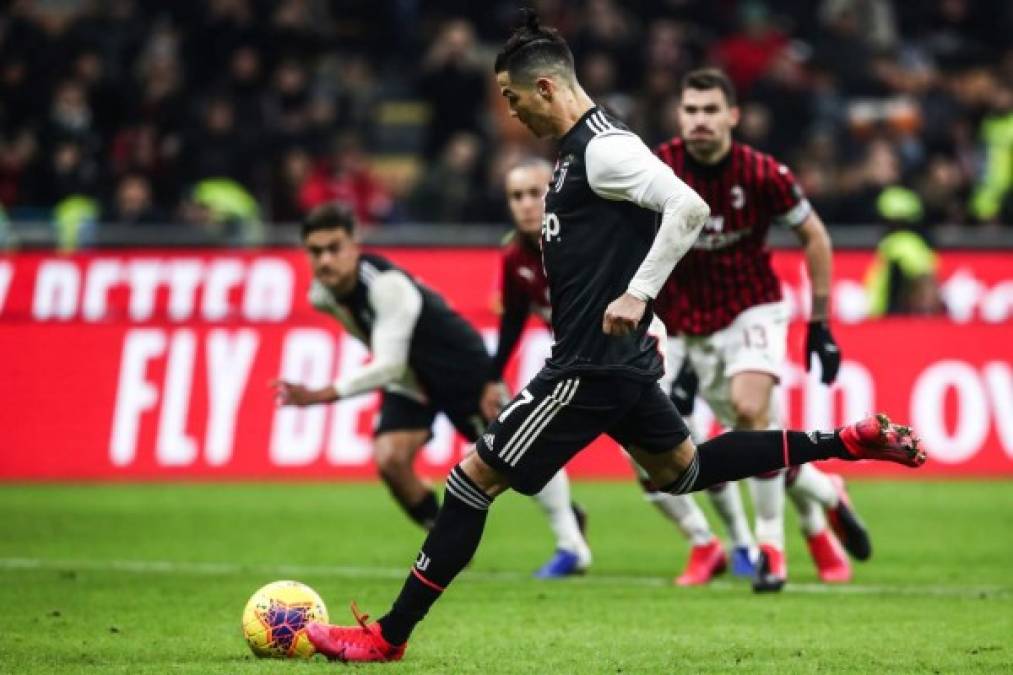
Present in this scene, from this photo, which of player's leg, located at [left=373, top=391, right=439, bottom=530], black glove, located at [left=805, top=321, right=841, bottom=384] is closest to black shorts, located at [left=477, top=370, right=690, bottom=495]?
black glove, located at [left=805, top=321, right=841, bottom=384]

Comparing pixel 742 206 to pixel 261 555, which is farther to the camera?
pixel 261 555

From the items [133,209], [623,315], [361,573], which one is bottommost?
[133,209]

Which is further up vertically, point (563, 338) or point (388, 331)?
point (563, 338)

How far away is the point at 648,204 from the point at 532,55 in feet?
2.31

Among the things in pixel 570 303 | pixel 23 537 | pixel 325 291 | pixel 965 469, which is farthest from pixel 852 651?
pixel 965 469

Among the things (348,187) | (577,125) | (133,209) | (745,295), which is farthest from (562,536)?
(133,209)

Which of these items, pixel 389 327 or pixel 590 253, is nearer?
pixel 590 253

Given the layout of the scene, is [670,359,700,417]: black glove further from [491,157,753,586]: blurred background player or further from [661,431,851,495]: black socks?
[661,431,851,495]: black socks

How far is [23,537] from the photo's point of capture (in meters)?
12.6

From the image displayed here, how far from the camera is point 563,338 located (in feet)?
24.1

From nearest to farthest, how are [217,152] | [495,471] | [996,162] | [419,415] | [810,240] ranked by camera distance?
[495,471]
[810,240]
[419,415]
[996,162]
[217,152]

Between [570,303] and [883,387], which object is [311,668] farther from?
[883,387]

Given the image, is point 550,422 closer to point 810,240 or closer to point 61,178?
point 810,240

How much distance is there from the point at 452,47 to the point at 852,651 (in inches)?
589
